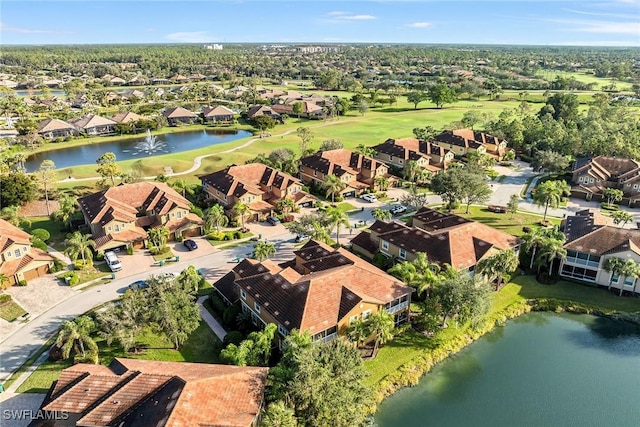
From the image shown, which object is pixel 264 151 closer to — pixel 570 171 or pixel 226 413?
pixel 570 171

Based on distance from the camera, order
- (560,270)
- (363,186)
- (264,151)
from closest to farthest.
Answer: (560,270), (363,186), (264,151)

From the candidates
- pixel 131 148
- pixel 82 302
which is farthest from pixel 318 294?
pixel 131 148

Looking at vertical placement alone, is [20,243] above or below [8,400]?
above

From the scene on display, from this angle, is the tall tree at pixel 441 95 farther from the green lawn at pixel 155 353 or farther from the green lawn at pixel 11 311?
the green lawn at pixel 11 311

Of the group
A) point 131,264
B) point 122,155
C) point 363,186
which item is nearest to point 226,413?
point 131,264

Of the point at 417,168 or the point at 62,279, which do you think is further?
the point at 417,168

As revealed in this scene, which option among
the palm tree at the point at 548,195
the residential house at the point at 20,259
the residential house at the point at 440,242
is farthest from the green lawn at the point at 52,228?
the palm tree at the point at 548,195

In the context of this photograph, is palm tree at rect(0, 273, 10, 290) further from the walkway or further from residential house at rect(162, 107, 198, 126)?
residential house at rect(162, 107, 198, 126)

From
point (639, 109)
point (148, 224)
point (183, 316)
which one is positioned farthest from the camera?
point (639, 109)
